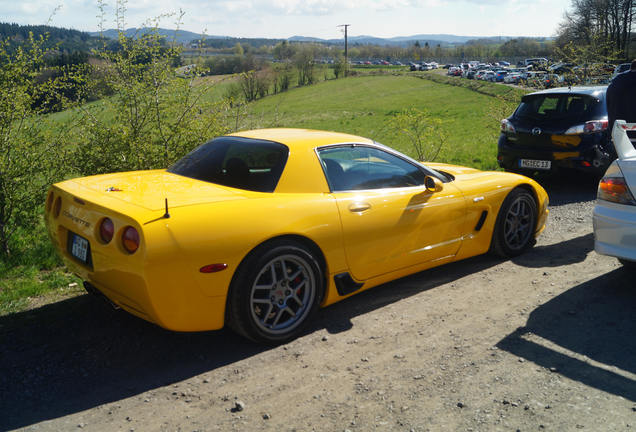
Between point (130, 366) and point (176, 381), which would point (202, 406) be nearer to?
point (176, 381)

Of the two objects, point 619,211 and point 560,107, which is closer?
point 619,211

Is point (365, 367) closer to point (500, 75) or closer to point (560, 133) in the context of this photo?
point (560, 133)

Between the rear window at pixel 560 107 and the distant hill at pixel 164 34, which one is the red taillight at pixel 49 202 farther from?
the rear window at pixel 560 107

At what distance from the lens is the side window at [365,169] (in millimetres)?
4172

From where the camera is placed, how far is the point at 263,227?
11.4ft

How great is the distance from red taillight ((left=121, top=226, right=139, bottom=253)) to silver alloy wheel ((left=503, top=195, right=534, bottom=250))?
3648 millimetres

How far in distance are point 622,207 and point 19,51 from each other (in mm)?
6126

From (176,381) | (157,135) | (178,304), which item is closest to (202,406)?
(176,381)

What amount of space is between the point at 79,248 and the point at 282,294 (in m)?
1.43

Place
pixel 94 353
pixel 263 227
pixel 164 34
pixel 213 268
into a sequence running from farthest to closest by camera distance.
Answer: pixel 164 34 < pixel 94 353 < pixel 263 227 < pixel 213 268

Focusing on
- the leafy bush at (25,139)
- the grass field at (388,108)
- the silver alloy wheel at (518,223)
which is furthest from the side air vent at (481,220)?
the grass field at (388,108)

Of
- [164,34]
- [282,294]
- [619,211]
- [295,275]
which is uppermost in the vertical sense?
[164,34]

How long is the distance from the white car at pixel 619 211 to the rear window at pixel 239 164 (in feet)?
8.96

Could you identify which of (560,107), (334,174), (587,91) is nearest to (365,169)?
(334,174)
